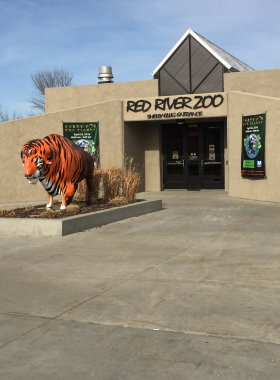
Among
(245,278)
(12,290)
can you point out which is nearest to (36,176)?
(12,290)

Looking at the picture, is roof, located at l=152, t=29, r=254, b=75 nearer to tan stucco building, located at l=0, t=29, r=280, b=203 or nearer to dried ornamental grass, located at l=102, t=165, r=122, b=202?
tan stucco building, located at l=0, t=29, r=280, b=203

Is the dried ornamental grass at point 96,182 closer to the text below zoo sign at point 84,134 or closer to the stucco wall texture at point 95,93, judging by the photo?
the text below zoo sign at point 84,134

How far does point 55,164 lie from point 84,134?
22.2 feet

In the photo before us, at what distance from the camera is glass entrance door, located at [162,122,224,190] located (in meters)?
18.9

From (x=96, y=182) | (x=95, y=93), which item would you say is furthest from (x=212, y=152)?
(x=96, y=182)

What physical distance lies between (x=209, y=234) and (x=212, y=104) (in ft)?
27.1

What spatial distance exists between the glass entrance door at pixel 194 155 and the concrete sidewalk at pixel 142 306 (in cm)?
919

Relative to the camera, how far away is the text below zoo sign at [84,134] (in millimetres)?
18078

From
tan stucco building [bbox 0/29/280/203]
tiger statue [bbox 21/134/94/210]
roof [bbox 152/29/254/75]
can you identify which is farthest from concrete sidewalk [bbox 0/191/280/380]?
roof [bbox 152/29/254/75]

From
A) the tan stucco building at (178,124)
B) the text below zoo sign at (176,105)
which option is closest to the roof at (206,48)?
the tan stucco building at (178,124)

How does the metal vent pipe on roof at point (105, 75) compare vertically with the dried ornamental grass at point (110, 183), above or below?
above

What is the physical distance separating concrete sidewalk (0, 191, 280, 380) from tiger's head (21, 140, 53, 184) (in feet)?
6.47

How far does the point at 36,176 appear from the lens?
36.9 ft

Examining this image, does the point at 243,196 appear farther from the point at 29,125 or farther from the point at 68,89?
the point at 68,89
